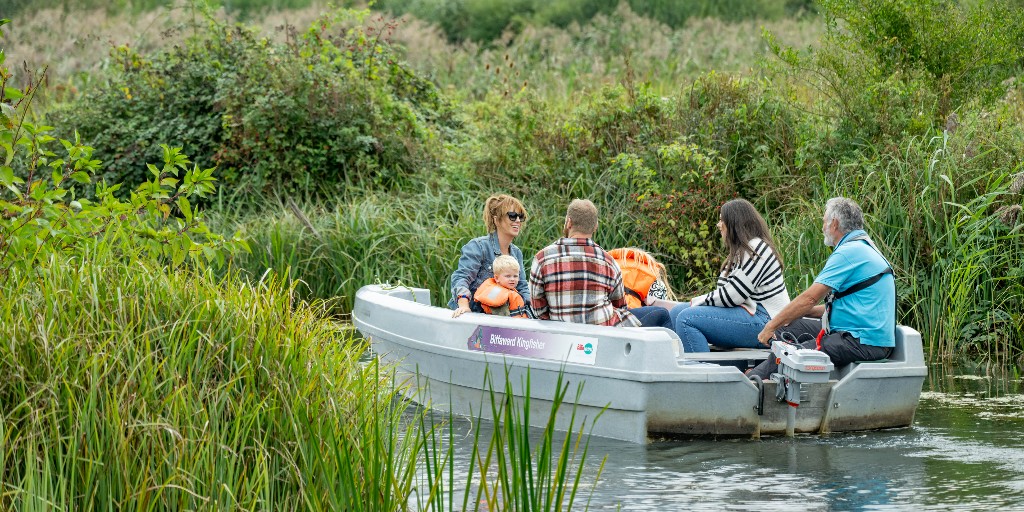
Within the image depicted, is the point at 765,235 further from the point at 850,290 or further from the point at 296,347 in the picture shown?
the point at 296,347

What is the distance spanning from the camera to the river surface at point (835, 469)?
5910mm

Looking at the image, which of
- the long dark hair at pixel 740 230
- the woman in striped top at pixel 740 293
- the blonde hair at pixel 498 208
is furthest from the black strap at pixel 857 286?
the blonde hair at pixel 498 208

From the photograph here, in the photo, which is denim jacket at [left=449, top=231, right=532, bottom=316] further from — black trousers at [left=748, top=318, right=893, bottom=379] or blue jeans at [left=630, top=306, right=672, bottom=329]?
black trousers at [left=748, top=318, right=893, bottom=379]

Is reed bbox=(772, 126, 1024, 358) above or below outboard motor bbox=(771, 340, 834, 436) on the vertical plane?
above

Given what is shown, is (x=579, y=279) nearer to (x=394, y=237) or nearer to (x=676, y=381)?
(x=676, y=381)

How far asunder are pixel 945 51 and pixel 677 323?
5.80 metres

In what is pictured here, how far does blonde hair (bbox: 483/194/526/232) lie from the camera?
8578mm

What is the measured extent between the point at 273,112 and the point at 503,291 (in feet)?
23.9

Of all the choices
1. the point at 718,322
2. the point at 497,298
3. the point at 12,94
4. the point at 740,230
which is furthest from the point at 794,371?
the point at 12,94

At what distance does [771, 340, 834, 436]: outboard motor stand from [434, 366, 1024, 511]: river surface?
0.24 meters

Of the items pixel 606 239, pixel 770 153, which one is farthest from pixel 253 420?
pixel 770 153

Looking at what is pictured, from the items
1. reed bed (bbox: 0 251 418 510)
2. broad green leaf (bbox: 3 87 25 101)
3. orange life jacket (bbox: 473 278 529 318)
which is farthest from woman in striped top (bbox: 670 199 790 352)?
broad green leaf (bbox: 3 87 25 101)

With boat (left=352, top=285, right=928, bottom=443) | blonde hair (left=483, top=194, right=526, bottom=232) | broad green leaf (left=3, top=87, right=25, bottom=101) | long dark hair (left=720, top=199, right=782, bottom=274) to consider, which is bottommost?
boat (left=352, top=285, right=928, bottom=443)

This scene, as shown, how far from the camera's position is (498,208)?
8.62 meters
